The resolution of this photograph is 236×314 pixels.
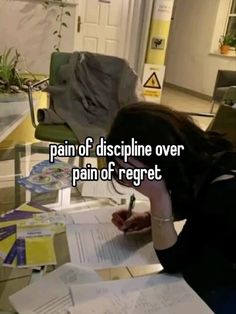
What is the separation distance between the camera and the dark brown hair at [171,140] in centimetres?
67

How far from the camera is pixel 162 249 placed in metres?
0.70

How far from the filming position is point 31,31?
349 cm

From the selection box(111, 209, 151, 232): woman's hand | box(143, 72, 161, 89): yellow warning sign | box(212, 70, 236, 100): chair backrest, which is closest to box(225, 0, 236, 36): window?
box(212, 70, 236, 100): chair backrest

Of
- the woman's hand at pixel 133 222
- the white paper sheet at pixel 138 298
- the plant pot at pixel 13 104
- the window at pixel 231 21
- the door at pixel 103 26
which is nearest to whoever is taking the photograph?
the white paper sheet at pixel 138 298

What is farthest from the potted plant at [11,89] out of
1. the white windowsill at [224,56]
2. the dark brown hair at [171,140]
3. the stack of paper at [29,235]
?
the white windowsill at [224,56]

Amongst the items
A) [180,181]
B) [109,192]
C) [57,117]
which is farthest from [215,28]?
[180,181]

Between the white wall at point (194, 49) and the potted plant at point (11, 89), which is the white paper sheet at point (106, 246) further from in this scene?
the white wall at point (194, 49)

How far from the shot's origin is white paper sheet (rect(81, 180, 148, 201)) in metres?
1.16

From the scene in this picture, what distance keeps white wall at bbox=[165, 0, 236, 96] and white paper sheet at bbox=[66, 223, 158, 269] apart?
5133mm

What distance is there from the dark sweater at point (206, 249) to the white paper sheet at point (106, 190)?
0.43 m

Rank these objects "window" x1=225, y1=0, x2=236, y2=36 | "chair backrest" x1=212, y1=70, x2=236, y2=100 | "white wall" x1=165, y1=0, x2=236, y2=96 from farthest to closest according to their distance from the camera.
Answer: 1. "white wall" x1=165, y1=0, x2=236, y2=96
2. "window" x1=225, y1=0, x2=236, y2=36
3. "chair backrest" x1=212, y1=70, x2=236, y2=100

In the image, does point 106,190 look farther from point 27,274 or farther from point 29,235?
point 27,274

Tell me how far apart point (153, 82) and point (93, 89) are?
6.27 feet

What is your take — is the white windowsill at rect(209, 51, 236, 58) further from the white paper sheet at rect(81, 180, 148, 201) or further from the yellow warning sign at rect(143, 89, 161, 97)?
the white paper sheet at rect(81, 180, 148, 201)
